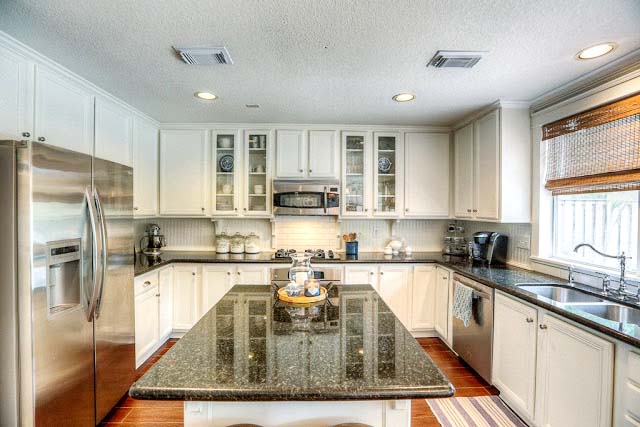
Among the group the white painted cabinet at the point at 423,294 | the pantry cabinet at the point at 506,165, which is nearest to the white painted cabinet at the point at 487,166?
the pantry cabinet at the point at 506,165

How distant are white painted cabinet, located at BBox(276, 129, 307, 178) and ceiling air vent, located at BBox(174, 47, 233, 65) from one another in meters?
1.57

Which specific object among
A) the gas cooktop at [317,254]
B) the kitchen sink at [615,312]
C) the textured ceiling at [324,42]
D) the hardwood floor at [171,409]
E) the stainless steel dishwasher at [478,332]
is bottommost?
the hardwood floor at [171,409]

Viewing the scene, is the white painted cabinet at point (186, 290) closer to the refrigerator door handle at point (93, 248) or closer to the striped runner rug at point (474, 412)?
the refrigerator door handle at point (93, 248)

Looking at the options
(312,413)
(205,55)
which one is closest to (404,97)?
(205,55)

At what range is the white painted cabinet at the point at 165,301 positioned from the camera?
3.13 metres

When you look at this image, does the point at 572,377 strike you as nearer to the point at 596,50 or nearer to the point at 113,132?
the point at 596,50

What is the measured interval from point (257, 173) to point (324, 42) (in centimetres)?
208

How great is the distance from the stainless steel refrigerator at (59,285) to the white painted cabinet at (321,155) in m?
2.00

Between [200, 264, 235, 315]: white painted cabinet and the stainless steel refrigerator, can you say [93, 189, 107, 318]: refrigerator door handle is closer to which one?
the stainless steel refrigerator

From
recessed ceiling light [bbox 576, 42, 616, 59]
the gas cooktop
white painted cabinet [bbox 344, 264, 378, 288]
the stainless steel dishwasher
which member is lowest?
the stainless steel dishwasher

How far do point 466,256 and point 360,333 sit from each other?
273cm

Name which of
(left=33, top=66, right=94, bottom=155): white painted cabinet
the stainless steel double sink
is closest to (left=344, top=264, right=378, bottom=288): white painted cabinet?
the stainless steel double sink

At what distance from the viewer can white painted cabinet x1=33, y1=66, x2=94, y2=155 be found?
2004 millimetres

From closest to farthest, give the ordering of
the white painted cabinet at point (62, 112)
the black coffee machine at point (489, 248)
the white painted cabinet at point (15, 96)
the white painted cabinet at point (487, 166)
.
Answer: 1. the white painted cabinet at point (15, 96)
2. the white painted cabinet at point (62, 112)
3. the white painted cabinet at point (487, 166)
4. the black coffee machine at point (489, 248)
